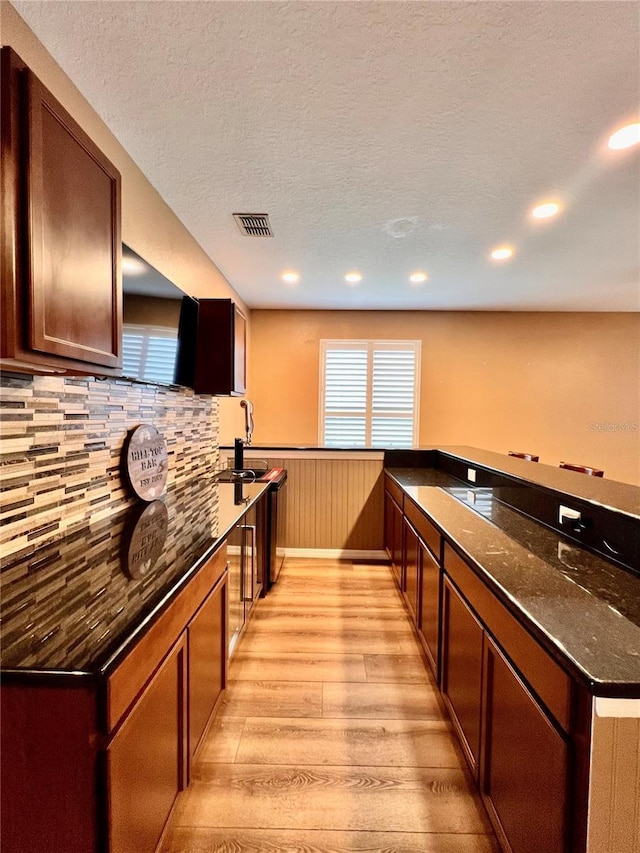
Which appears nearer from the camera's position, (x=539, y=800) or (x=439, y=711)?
(x=539, y=800)

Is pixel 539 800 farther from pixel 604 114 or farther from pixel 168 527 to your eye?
pixel 604 114

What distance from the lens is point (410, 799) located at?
141 centimetres

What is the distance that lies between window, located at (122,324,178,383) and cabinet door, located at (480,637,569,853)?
1.67 meters

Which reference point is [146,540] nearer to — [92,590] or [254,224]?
[92,590]

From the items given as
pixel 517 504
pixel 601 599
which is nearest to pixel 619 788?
pixel 601 599

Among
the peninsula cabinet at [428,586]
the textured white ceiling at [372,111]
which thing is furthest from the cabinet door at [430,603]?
the textured white ceiling at [372,111]

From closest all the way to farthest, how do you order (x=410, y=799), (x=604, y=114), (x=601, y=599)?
(x=601, y=599) → (x=410, y=799) → (x=604, y=114)

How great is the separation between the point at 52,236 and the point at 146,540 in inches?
41.7

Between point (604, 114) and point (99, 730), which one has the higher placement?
point (604, 114)

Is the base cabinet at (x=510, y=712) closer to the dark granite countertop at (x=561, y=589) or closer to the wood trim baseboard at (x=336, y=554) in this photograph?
the dark granite countertop at (x=561, y=589)

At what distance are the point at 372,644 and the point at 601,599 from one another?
159cm

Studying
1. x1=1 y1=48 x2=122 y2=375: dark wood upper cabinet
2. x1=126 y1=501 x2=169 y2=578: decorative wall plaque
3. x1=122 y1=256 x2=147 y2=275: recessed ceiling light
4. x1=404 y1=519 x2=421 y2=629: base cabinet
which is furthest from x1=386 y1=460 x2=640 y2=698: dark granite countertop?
x1=122 y1=256 x2=147 y2=275: recessed ceiling light

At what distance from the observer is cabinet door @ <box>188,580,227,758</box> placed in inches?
52.5

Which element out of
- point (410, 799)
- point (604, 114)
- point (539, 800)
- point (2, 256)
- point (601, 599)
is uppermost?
point (604, 114)
